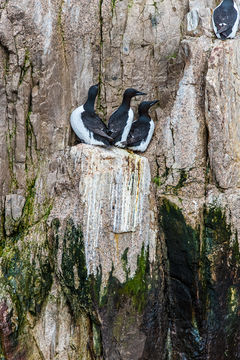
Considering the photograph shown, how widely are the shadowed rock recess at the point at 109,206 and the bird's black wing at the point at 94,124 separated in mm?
238

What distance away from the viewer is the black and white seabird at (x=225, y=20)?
693cm

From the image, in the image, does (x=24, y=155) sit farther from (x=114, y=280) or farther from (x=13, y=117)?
(x=114, y=280)

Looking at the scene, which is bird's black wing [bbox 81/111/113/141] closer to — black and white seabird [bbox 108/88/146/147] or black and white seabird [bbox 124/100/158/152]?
black and white seabird [bbox 108/88/146/147]

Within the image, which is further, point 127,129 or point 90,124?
point 127,129

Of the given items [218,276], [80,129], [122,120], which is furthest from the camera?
[122,120]

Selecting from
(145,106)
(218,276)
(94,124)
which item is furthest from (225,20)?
(218,276)

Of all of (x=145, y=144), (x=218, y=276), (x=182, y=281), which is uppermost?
(x=145, y=144)

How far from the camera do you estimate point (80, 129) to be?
679cm

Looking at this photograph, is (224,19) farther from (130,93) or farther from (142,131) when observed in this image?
(142,131)

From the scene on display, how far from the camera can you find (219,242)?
21.2 feet

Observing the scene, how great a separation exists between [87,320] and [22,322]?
0.79m

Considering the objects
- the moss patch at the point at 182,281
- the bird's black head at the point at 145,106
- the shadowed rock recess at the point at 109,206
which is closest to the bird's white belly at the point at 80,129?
the shadowed rock recess at the point at 109,206

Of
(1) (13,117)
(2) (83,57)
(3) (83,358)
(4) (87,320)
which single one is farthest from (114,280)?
(2) (83,57)

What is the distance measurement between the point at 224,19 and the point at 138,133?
1875mm
